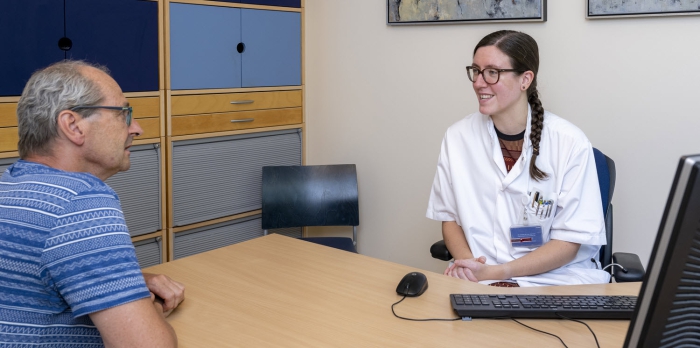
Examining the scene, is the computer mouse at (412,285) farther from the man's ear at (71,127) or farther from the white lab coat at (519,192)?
the man's ear at (71,127)

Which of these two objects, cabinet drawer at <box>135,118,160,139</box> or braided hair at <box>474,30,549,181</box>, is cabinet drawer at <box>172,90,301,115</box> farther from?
braided hair at <box>474,30,549,181</box>

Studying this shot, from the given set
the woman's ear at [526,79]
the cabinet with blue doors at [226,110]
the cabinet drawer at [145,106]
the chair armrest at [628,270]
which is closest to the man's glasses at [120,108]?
the woman's ear at [526,79]

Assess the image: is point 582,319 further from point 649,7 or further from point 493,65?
point 649,7

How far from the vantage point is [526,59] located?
2617 millimetres

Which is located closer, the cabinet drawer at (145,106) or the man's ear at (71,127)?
the man's ear at (71,127)

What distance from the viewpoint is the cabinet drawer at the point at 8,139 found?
2.99 meters

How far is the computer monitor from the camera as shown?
2.78 feet

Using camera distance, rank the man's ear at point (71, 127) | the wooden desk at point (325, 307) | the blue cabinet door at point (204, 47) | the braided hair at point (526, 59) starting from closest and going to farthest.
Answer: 1. the man's ear at point (71, 127)
2. the wooden desk at point (325, 307)
3. the braided hair at point (526, 59)
4. the blue cabinet door at point (204, 47)

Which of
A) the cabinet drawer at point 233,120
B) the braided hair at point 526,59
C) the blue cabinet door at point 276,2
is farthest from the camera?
the blue cabinet door at point 276,2

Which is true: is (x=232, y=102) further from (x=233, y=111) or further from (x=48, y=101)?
(x=48, y=101)

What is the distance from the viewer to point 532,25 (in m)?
3.42

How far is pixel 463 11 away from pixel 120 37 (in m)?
1.68

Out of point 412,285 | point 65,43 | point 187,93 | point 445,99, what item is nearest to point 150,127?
point 187,93

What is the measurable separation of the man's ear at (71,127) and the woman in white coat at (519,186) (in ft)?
4.27
